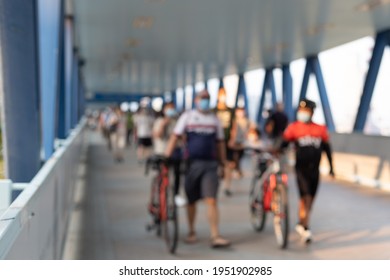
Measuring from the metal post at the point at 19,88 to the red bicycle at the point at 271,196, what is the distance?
261cm

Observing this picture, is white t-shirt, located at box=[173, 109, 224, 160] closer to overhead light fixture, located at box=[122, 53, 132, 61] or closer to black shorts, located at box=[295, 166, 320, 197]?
black shorts, located at box=[295, 166, 320, 197]

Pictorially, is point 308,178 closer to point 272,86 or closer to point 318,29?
point 318,29

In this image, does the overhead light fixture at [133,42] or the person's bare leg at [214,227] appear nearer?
the person's bare leg at [214,227]

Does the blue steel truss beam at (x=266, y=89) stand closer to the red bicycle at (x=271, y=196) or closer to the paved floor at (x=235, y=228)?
the paved floor at (x=235, y=228)

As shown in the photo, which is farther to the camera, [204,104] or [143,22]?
[143,22]

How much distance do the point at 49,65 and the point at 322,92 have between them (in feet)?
39.1

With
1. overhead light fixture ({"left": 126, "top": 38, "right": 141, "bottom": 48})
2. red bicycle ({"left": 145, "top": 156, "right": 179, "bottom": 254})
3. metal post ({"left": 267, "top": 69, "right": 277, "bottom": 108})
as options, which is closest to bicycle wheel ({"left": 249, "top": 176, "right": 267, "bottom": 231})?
red bicycle ({"left": 145, "top": 156, "right": 179, "bottom": 254})

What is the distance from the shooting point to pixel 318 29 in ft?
44.0

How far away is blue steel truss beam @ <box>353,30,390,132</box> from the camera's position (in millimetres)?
13906

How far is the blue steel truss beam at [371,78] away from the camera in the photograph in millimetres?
13906

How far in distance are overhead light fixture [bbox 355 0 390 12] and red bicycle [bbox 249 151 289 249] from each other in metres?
4.50

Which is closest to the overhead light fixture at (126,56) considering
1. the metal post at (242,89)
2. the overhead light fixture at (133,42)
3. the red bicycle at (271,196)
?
the overhead light fixture at (133,42)

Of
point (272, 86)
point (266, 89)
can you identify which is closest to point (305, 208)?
point (272, 86)

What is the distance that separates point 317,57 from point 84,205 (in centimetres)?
1151
